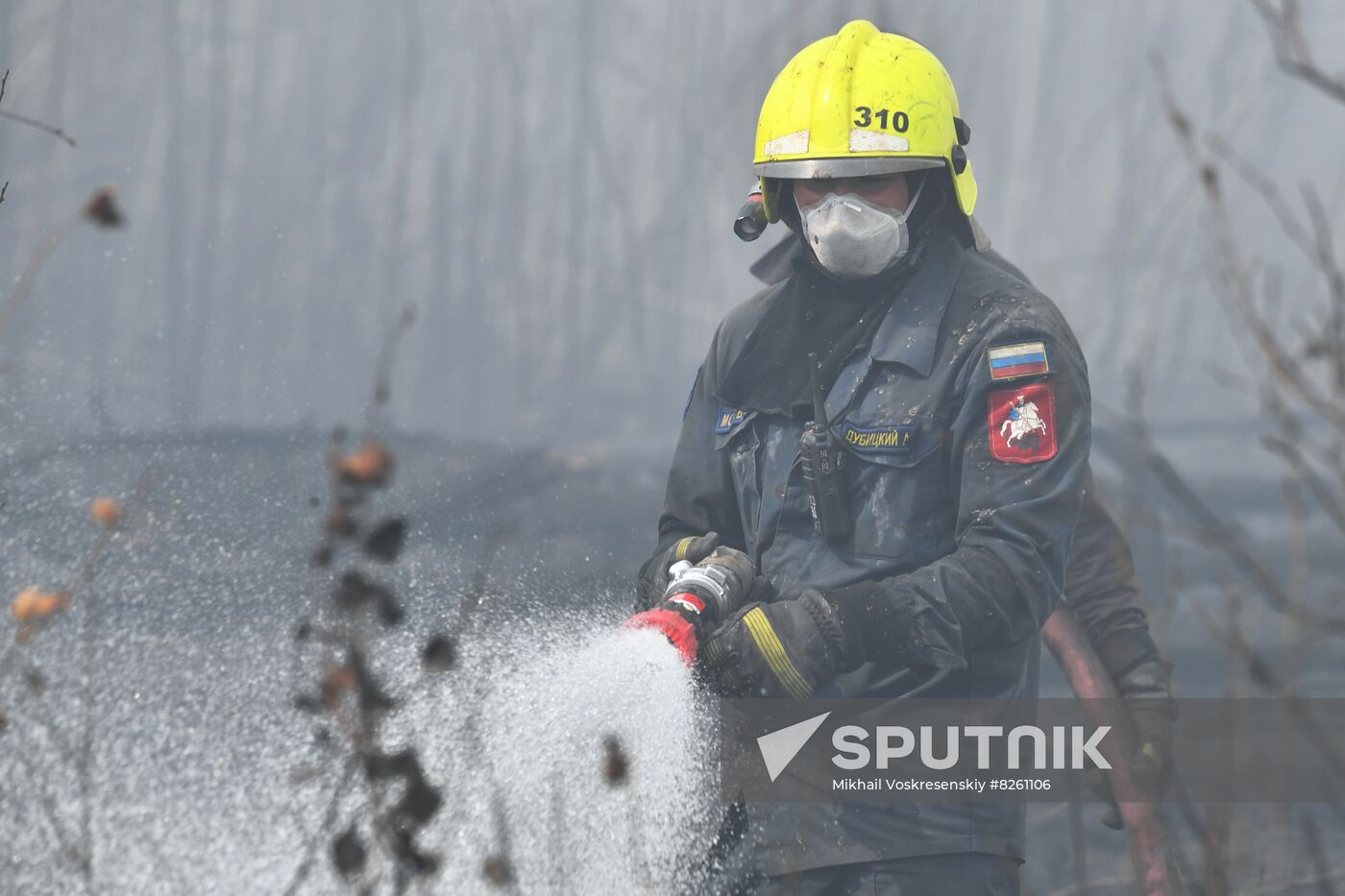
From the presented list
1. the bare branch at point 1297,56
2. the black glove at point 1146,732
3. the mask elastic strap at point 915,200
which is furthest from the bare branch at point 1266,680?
the black glove at point 1146,732

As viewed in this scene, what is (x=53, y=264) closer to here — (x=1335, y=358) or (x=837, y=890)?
(x=837, y=890)

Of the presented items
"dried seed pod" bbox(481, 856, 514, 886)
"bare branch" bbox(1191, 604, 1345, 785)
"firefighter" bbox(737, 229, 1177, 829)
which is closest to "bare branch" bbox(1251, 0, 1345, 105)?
"bare branch" bbox(1191, 604, 1345, 785)

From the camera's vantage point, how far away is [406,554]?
665 cm

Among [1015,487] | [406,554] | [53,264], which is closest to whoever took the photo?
[1015,487]

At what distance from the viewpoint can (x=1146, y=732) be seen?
4.04 metres

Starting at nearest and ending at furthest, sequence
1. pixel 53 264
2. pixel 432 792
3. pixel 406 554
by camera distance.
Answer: pixel 432 792 < pixel 406 554 < pixel 53 264

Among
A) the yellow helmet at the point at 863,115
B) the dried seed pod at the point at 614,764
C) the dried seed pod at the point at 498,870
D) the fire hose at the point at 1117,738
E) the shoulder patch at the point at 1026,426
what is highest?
the yellow helmet at the point at 863,115

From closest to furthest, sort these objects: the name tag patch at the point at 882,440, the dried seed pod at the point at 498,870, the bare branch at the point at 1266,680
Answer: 1. the bare branch at the point at 1266,680
2. the dried seed pod at the point at 498,870
3. the name tag patch at the point at 882,440

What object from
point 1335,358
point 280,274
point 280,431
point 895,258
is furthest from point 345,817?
point 280,274

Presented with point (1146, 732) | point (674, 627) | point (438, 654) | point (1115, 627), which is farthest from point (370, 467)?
point (1115, 627)

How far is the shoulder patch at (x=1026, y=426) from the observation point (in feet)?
9.98

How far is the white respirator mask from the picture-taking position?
3.26m

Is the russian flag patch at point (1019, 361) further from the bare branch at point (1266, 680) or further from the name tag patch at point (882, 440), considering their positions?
the bare branch at point (1266, 680)

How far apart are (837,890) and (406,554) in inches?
151
